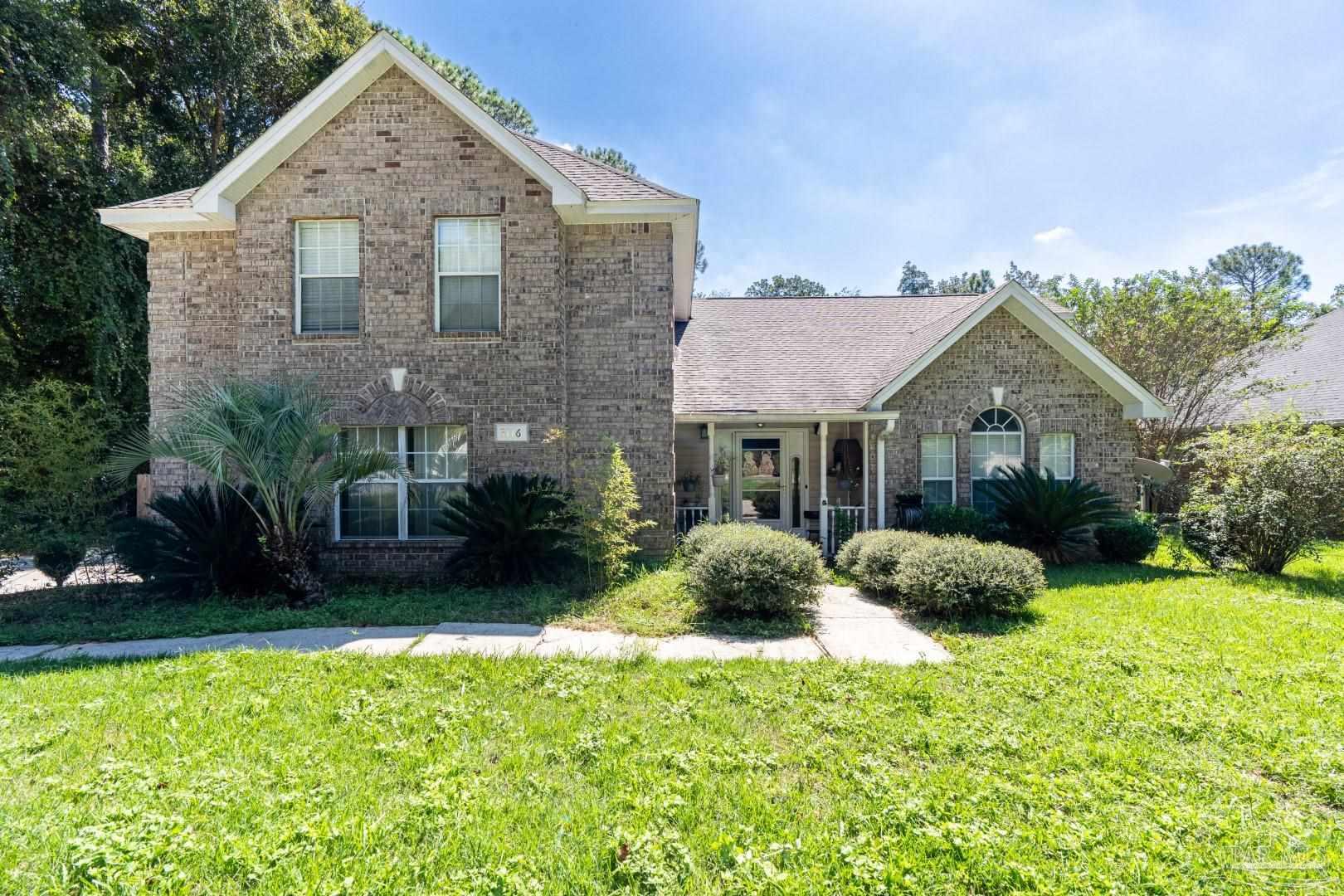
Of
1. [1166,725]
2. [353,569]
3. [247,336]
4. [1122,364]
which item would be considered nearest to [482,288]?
[247,336]

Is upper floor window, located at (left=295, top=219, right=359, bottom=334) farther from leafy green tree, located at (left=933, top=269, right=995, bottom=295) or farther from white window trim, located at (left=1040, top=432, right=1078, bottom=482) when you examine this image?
leafy green tree, located at (left=933, top=269, right=995, bottom=295)

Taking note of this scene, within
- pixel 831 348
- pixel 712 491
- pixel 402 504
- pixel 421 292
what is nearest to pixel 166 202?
pixel 421 292

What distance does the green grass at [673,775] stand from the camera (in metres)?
2.82

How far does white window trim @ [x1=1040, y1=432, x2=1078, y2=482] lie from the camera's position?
40.5 feet

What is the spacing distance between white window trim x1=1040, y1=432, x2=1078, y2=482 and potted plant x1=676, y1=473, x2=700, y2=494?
23.4 ft

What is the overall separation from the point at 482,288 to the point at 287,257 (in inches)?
123

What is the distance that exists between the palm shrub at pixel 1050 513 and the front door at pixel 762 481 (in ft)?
15.2

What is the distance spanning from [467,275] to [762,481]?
314 inches

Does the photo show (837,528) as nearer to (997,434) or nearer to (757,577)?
(997,434)

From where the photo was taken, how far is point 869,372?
13.6 m

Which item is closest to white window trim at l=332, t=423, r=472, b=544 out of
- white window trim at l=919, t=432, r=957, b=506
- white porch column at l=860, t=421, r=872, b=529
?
white porch column at l=860, t=421, r=872, b=529

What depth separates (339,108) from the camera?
956cm

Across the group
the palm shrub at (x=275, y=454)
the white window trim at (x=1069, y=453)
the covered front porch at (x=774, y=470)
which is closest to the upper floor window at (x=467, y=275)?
the palm shrub at (x=275, y=454)

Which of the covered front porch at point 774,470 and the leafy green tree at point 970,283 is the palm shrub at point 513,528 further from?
the leafy green tree at point 970,283
